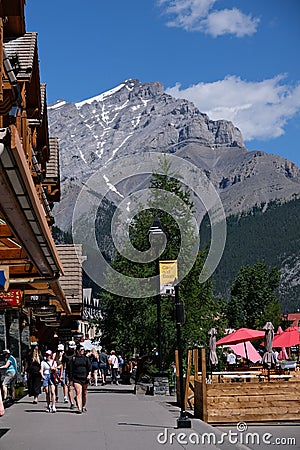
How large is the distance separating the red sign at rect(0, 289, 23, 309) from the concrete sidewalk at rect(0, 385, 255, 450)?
103 inches

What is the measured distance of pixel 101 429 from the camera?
1666 centimetres

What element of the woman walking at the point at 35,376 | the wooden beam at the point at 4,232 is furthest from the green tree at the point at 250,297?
the wooden beam at the point at 4,232

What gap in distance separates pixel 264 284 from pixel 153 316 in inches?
3973

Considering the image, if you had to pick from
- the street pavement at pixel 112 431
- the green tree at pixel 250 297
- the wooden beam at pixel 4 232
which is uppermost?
the green tree at pixel 250 297

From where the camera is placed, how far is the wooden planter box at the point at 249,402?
58.3ft

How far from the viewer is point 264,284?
133 metres

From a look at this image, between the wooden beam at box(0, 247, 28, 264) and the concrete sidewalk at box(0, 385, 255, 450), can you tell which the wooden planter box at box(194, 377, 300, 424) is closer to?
→ the concrete sidewalk at box(0, 385, 255, 450)

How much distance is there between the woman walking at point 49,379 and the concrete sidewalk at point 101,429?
28 centimetres

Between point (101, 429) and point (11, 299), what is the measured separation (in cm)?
468

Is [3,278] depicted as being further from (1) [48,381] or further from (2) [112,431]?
(1) [48,381]

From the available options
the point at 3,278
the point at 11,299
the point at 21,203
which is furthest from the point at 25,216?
the point at 11,299

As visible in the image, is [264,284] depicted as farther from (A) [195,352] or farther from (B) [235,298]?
(A) [195,352]

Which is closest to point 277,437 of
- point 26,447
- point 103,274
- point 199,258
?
point 26,447

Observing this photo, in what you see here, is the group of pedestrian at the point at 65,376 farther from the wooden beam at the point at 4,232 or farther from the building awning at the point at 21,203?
the wooden beam at the point at 4,232
